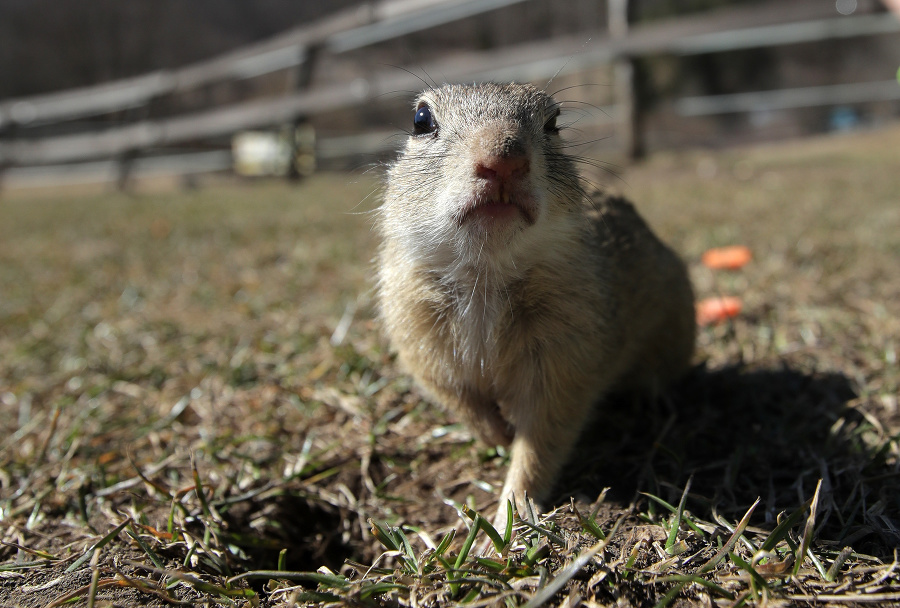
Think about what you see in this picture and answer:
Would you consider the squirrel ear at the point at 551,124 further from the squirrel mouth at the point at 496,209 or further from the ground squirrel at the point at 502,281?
the squirrel mouth at the point at 496,209

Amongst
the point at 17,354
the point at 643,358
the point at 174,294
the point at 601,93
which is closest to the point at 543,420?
the point at 643,358

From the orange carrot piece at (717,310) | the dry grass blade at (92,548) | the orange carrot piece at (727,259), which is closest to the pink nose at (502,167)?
the dry grass blade at (92,548)

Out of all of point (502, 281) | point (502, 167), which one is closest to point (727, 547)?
point (502, 281)

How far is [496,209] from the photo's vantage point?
1.81 m

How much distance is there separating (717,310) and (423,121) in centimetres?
212

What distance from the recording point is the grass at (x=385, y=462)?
156cm

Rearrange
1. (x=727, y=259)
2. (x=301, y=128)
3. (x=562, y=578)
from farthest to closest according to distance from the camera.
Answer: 1. (x=301, y=128)
2. (x=727, y=259)
3. (x=562, y=578)

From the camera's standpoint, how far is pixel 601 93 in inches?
534

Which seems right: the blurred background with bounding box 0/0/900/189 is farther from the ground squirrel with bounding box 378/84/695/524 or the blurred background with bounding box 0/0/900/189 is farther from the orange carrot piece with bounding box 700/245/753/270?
the ground squirrel with bounding box 378/84/695/524

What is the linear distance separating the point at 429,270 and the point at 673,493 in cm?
106

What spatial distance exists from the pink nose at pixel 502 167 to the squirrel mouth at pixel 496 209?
5 cm

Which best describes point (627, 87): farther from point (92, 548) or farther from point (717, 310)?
point (92, 548)

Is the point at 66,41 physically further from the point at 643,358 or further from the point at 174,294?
the point at 643,358

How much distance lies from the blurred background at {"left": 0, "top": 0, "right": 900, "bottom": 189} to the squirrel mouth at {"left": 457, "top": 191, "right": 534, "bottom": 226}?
25.1 ft
